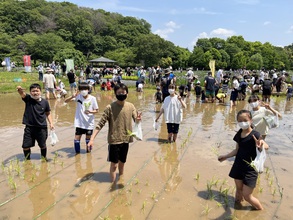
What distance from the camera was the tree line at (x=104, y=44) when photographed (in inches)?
1964

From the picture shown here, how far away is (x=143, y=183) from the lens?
4586 millimetres

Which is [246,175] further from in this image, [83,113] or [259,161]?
[83,113]

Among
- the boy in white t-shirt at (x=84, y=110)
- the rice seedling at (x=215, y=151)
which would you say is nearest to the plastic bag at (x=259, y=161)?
the rice seedling at (x=215, y=151)

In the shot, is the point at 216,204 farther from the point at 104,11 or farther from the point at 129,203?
the point at 104,11

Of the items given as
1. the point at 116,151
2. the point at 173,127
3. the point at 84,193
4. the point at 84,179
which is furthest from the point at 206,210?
the point at 173,127

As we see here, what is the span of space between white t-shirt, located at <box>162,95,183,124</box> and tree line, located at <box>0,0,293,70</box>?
39537mm

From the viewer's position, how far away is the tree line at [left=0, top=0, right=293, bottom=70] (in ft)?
164

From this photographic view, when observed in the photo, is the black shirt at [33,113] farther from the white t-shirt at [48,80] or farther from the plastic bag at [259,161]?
→ the white t-shirt at [48,80]

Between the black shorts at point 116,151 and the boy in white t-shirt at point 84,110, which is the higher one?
the boy in white t-shirt at point 84,110

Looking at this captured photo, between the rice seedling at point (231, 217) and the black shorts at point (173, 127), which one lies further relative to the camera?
the black shorts at point (173, 127)

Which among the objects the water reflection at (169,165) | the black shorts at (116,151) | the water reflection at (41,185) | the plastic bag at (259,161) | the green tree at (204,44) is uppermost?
the green tree at (204,44)

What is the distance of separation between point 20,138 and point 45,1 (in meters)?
102

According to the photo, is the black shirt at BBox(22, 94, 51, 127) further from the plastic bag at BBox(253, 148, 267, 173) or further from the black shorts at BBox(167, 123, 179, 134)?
the plastic bag at BBox(253, 148, 267, 173)

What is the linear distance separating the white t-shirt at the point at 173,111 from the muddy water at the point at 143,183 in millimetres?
680
